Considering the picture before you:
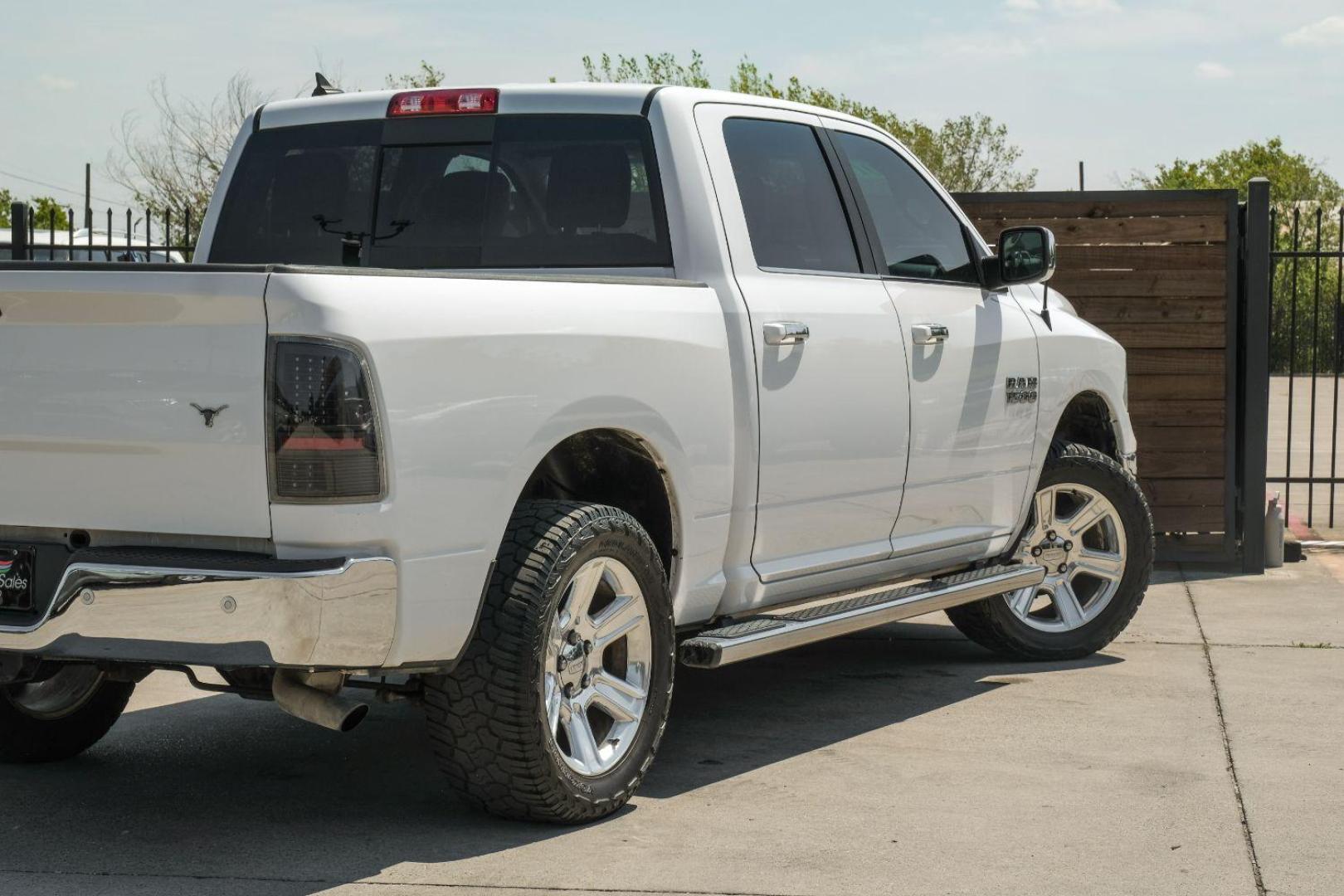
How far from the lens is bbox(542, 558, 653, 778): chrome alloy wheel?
15.2 feet

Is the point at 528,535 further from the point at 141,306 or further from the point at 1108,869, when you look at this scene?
the point at 1108,869

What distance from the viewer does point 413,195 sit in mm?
5766

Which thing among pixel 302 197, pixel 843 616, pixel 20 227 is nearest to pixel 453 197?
pixel 302 197

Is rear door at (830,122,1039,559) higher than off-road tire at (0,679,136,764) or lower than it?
higher

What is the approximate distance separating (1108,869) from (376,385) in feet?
6.88

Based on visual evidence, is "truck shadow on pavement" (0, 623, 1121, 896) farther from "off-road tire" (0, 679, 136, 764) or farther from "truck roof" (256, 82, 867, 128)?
"truck roof" (256, 82, 867, 128)

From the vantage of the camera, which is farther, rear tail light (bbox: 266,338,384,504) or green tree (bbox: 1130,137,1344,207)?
green tree (bbox: 1130,137,1344,207)

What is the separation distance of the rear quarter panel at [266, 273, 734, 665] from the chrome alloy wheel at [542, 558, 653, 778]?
0.34 meters

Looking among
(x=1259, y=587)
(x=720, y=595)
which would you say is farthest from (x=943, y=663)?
(x=1259, y=587)

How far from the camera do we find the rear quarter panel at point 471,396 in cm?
398

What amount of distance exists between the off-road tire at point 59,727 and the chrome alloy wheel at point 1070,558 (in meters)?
3.50

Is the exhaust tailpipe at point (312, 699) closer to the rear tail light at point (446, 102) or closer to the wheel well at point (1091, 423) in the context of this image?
the rear tail light at point (446, 102)

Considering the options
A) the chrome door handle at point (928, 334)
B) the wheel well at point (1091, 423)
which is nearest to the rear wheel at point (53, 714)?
the chrome door handle at point (928, 334)

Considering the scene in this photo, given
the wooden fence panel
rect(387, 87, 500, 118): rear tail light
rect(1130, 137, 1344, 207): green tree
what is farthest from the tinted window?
rect(1130, 137, 1344, 207): green tree
